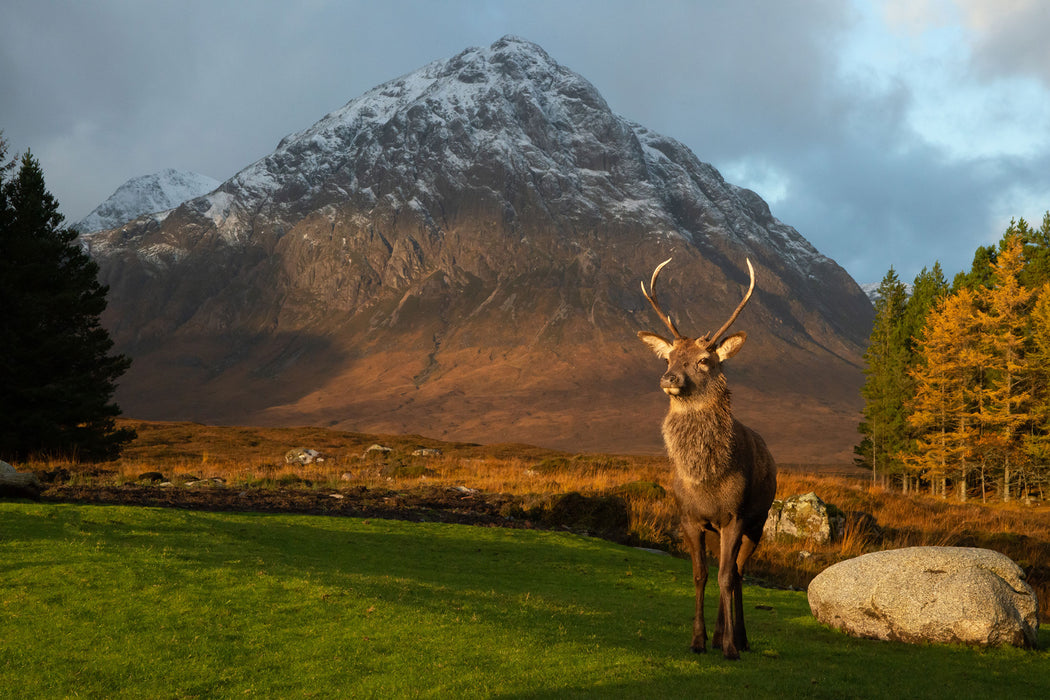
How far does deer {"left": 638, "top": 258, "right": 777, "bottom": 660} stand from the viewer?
25.7 ft

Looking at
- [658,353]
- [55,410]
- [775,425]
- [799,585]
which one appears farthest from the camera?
[775,425]

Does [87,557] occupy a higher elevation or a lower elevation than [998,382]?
lower

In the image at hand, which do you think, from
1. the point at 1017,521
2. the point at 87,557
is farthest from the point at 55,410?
the point at 1017,521

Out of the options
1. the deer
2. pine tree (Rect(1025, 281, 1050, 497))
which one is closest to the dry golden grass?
pine tree (Rect(1025, 281, 1050, 497))

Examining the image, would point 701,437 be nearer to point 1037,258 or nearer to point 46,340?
point 46,340

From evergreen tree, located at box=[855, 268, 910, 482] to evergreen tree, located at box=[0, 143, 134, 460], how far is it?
49.0 meters

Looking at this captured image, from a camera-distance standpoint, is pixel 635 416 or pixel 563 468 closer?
pixel 563 468

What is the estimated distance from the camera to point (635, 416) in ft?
486

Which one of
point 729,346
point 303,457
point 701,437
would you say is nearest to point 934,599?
point 701,437

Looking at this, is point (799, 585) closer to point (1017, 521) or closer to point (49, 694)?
point (49, 694)

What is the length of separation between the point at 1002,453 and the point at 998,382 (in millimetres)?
4221

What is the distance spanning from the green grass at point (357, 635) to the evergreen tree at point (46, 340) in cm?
1939

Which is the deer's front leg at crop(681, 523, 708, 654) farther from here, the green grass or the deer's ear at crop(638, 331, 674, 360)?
the deer's ear at crop(638, 331, 674, 360)

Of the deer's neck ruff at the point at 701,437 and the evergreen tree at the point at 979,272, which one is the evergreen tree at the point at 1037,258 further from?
the deer's neck ruff at the point at 701,437
